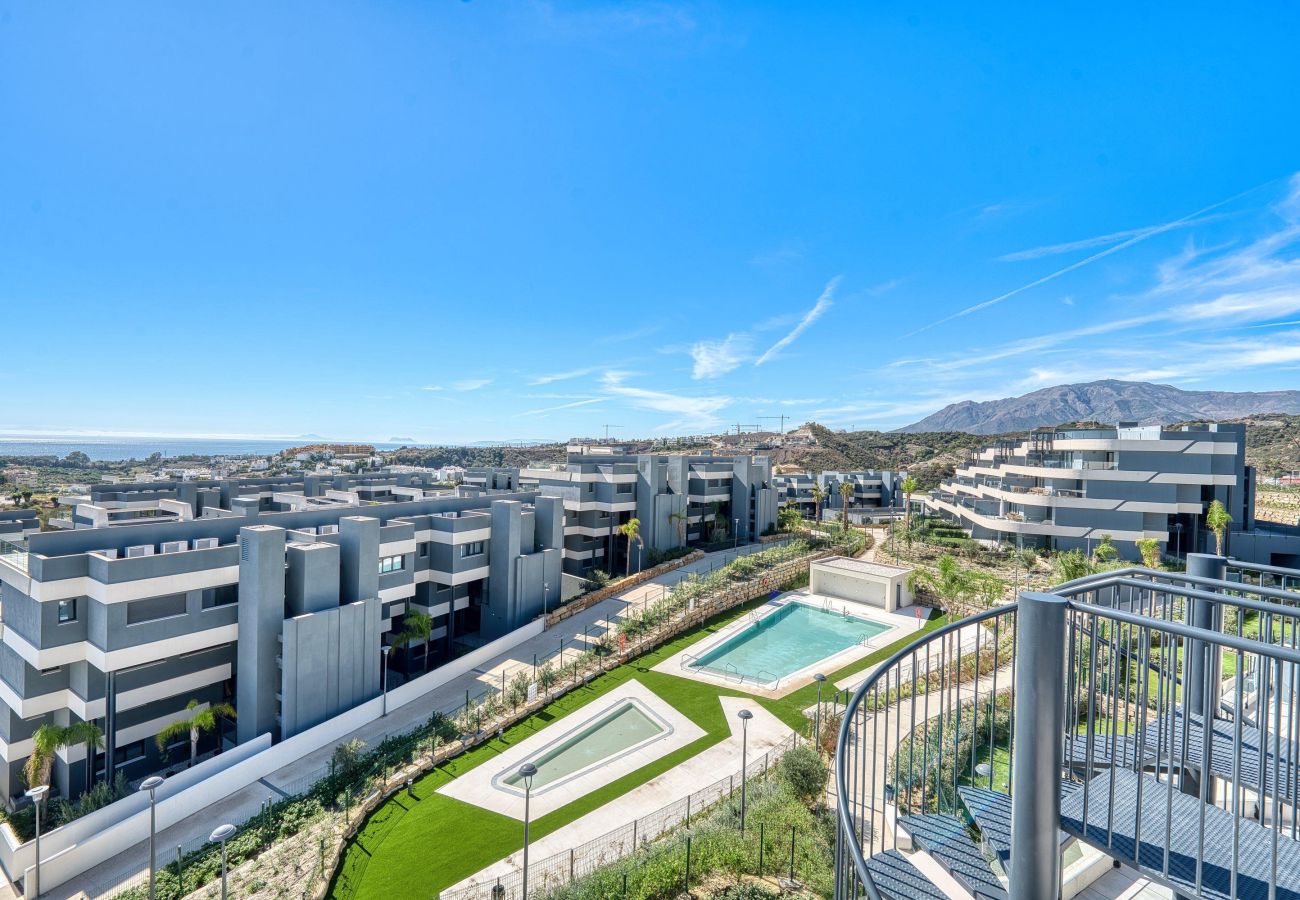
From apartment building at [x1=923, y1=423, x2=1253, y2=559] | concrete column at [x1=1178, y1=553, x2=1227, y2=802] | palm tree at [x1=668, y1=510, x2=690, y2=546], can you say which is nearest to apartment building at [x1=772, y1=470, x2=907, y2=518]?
palm tree at [x1=668, y1=510, x2=690, y2=546]

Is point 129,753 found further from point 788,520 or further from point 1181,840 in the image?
point 788,520

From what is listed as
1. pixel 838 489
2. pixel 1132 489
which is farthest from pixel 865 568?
pixel 838 489

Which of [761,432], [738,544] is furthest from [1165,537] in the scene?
[761,432]

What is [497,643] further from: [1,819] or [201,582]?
[1,819]

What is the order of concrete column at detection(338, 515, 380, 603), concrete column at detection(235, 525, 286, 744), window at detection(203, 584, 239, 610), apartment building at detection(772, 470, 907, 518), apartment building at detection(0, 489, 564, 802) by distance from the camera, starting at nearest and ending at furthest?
apartment building at detection(0, 489, 564, 802), concrete column at detection(235, 525, 286, 744), window at detection(203, 584, 239, 610), concrete column at detection(338, 515, 380, 603), apartment building at detection(772, 470, 907, 518)

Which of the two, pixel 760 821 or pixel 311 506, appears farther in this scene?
pixel 311 506

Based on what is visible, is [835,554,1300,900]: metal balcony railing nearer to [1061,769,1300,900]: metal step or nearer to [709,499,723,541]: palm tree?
[1061,769,1300,900]: metal step
